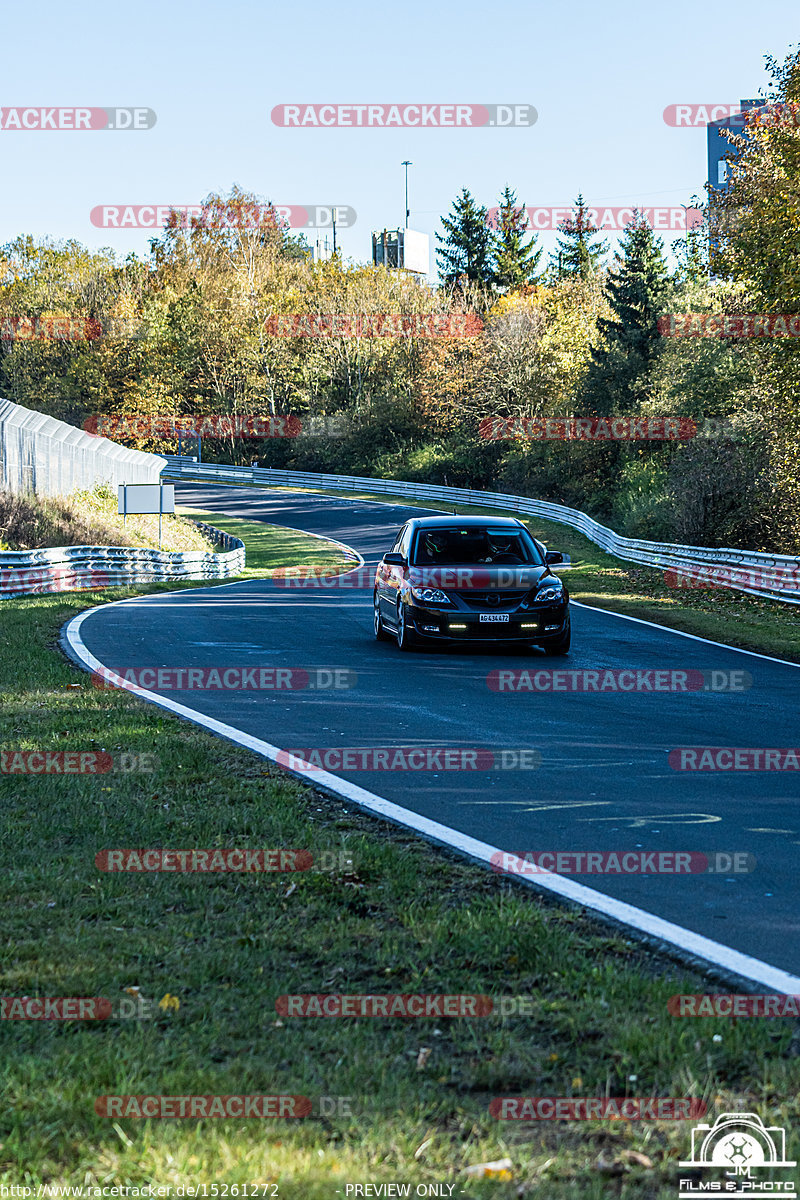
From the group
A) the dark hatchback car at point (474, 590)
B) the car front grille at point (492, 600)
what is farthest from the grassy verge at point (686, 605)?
the car front grille at point (492, 600)

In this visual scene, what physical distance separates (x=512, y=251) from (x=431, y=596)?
7904 cm

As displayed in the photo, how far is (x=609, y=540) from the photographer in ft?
119

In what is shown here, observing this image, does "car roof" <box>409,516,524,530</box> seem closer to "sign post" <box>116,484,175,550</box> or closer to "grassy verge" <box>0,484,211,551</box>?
"grassy verge" <box>0,484,211,551</box>

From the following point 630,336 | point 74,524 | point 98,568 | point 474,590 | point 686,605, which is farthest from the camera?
point 630,336

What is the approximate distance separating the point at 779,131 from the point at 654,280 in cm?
3318

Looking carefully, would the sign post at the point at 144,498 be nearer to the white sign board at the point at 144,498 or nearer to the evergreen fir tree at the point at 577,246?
the white sign board at the point at 144,498

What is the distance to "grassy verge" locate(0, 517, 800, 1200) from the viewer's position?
309 centimetres

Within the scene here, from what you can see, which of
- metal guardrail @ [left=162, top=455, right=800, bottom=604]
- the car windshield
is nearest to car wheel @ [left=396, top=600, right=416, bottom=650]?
the car windshield

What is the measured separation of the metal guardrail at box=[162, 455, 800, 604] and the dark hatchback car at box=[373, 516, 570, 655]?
27.3 feet

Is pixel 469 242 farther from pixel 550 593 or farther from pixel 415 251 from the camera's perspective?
pixel 550 593

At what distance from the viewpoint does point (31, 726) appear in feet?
29.2

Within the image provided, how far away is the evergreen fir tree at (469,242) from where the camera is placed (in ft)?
293

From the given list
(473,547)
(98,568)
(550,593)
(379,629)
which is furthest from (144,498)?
(550,593)

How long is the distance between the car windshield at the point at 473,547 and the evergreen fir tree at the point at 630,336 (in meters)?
39.2
